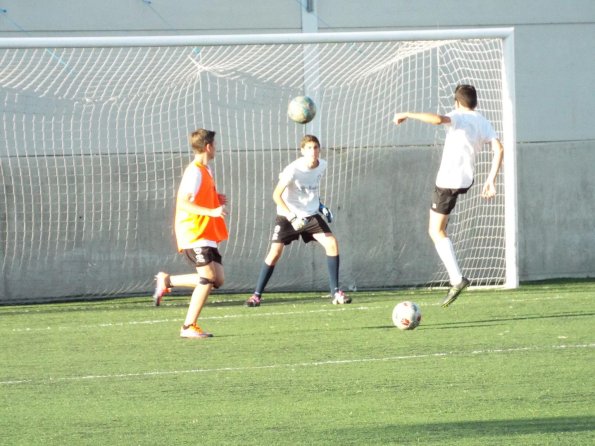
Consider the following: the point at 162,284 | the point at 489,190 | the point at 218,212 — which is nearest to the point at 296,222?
the point at 162,284

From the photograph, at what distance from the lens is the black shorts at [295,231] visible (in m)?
12.9

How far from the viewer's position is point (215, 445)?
5707 mm

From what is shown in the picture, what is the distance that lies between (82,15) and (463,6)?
5266mm

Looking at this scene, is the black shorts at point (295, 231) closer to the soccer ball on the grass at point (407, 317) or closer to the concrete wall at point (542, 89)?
the soccer ball on the grass at point (407, 317)

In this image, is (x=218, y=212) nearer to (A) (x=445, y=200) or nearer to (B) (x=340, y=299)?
(A) (x=445, y=200)

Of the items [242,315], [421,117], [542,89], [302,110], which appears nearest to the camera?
[421,117]

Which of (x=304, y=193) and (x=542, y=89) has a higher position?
(x=542, y=89)

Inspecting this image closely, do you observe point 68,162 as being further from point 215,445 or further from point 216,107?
point 215,445

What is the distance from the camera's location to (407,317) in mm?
9703

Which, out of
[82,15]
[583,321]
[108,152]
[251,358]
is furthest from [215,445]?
[82,15]

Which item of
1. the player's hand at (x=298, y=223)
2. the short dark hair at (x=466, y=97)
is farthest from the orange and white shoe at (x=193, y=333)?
the short dark hair at (x=466, y=97)

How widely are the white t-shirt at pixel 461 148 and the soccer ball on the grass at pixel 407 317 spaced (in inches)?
83.3

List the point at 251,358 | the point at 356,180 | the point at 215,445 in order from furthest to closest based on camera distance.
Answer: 1. the point at 356,180
2. the point at 251,358
3. the point at 215,445

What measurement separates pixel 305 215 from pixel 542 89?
18.2 ft
